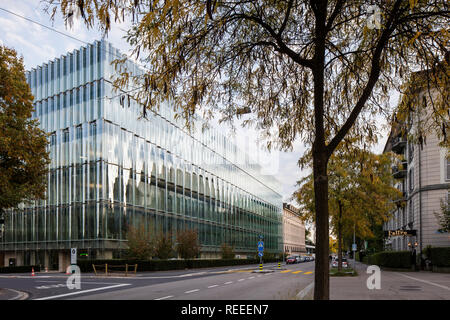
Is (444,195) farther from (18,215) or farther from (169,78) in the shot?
(18,215)

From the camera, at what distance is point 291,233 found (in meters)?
127

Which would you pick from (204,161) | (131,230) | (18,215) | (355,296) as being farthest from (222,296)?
(204,161)

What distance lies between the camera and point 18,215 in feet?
157

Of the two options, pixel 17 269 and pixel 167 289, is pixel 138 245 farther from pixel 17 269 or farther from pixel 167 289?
pixel 167 289

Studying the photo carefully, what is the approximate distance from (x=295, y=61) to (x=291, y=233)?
121870 millimetres

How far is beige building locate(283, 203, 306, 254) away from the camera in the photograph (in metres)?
117

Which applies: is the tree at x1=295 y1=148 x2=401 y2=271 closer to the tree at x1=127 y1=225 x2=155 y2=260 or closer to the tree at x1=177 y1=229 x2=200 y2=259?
the tree at x1=127 y1=225 x2=155 y2=260

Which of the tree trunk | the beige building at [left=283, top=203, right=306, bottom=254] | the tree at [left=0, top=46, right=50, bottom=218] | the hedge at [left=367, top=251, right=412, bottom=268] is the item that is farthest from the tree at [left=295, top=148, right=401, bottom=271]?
the beige building at [left=283, top=203, right=306, bottom=254]

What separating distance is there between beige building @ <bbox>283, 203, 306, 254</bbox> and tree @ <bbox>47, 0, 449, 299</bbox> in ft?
332

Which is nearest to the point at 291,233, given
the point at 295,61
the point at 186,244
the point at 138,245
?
the point at 186,244

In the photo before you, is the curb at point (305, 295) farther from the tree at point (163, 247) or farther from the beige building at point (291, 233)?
the beige building at point (291, 233)

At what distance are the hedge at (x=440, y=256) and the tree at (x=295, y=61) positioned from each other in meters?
26.9
